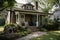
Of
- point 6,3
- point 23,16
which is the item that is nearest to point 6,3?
point 6,3

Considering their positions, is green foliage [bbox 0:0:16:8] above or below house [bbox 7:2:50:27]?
above

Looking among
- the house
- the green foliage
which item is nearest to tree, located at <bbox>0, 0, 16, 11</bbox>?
the green foliage

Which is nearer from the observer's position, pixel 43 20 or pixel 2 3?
pixel 2 3

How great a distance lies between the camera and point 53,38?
18906 mm

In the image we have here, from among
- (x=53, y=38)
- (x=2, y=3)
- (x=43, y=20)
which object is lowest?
(x=53, y=38)

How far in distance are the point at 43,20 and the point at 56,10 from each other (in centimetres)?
564

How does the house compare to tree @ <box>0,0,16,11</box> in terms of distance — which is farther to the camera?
the house

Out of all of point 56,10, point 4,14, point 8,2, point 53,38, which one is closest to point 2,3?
point 8,2

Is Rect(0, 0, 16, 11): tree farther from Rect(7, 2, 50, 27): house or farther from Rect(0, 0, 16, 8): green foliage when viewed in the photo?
Rect(7, 2, 50, 27): house

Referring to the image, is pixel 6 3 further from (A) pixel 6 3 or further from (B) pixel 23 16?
(B) pixel 23 16

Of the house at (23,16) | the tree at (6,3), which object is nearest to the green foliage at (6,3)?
the tree at (6,3)

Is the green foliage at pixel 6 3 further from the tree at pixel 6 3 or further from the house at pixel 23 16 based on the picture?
the house at pixel 23 16

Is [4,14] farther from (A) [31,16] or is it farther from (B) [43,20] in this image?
(B) [43,20]

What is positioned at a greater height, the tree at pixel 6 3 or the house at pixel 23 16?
the tree at pixel 6 3
